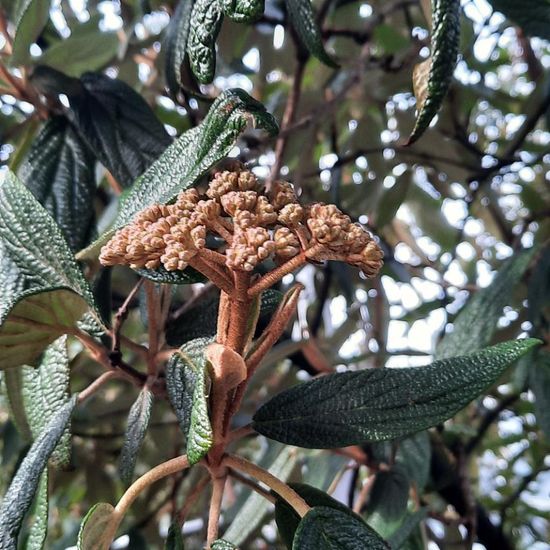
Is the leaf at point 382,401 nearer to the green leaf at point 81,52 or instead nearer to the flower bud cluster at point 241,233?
the flower bud cluster at point 241,233

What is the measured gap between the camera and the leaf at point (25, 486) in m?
0.37

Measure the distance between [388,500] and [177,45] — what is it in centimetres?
42

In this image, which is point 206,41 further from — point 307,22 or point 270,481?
point 270,481

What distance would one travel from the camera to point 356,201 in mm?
975

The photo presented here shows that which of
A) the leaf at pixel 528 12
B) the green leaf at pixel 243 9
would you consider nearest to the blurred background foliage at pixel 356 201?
the leaf at pixel 528 12

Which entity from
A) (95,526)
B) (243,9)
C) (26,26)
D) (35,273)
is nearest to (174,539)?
(95,526)

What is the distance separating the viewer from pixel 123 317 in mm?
456

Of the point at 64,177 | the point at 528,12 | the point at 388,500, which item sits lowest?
the point at 388,500

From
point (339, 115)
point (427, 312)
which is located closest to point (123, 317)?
point (427, 312)

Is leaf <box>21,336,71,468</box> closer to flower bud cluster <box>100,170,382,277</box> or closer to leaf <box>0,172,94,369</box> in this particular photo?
leaf <box>0,172,94,369</box>

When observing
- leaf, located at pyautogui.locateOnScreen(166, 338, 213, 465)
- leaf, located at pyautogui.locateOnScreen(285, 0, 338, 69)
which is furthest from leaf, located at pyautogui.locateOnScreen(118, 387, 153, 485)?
leaf, located at pyautogui.locateOnScreen(285, 0, 338, 69)

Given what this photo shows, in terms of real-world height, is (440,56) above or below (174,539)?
above

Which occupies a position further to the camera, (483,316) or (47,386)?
(483,316)

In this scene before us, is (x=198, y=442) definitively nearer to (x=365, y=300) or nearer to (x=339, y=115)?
(x=365, y=300)
